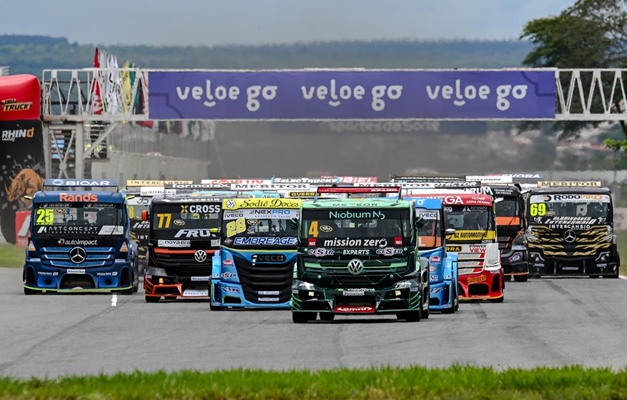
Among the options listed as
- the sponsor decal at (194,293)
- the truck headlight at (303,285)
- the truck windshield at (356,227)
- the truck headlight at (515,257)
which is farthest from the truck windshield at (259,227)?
the truck headlight at (515,257)

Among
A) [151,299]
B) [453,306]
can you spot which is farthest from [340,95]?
[453,306]

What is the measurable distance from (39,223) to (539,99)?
25.3 meters

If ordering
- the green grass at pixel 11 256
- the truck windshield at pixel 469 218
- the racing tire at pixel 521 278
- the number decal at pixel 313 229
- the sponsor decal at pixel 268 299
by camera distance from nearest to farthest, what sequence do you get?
the number decal at pixel 313 229
the sponsor decal at pixel 268 299
the truck windshield at pixel 469 218
the racing tire at pixel 521 278
the green grass at pixel 11 256

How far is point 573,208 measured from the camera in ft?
143

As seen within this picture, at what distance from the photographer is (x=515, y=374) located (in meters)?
14.7

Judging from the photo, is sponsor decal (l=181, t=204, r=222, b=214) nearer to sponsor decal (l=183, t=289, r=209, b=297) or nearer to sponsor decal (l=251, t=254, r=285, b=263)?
sponsor decal (l=183, t=289, r=209, b=297)

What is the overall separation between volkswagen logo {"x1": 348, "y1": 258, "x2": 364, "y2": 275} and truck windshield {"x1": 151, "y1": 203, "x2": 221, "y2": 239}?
7378 mm

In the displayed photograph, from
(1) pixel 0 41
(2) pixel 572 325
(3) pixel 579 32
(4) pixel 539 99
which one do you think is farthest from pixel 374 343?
(1) pixel 0 41

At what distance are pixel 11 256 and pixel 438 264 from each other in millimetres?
26633

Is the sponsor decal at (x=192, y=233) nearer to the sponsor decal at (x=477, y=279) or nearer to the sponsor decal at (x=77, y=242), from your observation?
the sponsor decal at (x=77, y=242)

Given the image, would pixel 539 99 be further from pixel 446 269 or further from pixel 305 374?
pixel 305 374

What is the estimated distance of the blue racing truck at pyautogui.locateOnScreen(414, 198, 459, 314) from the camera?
1056 inches

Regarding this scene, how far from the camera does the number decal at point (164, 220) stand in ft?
105

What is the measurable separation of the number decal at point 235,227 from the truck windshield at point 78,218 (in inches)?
231
